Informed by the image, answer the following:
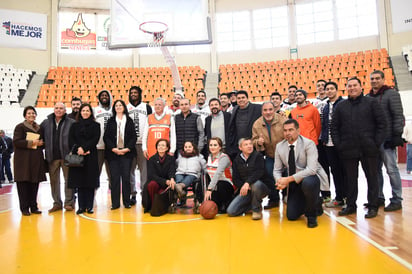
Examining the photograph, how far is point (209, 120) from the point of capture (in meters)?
4.40

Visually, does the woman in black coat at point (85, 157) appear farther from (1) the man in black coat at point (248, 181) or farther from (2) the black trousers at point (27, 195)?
(1) the man in black coat at point (248, 181)

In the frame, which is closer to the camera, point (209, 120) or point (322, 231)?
point (322, 231)

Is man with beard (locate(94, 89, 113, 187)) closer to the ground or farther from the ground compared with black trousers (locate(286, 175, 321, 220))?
farther from the ground

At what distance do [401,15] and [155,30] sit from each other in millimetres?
12767

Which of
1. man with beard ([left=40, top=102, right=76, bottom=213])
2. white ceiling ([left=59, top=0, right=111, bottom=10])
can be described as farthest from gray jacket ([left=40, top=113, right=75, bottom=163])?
white ceiling ([left=59, top=0, right=111, bottom=10])

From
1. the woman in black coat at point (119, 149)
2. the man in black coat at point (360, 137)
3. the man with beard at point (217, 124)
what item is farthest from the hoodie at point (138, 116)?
the man in black coat at point (360, 137)

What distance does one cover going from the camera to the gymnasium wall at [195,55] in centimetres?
1403

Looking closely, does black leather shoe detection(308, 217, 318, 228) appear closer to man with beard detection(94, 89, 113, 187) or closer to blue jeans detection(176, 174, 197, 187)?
blue jeans detection(176, 174, 197, 187)

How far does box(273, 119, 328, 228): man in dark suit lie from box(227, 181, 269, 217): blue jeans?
264 mm

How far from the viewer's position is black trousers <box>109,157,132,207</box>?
4.19 m

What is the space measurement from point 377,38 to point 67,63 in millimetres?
16180

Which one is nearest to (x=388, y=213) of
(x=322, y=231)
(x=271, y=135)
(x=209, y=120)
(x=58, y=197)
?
(x=322, y=231)

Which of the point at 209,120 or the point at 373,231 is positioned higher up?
the point at 209,120

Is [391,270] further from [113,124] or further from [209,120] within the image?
[113,124]
